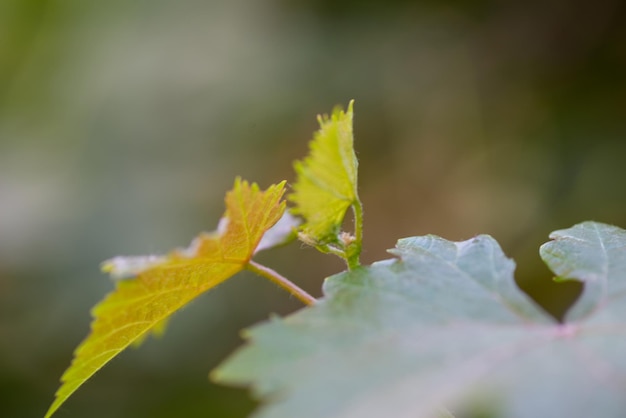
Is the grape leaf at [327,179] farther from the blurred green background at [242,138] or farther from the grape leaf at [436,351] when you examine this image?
the blurred green background at [242,138]

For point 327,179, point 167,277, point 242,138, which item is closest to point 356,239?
point 327,179

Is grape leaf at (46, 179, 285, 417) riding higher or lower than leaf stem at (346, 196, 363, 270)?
lower

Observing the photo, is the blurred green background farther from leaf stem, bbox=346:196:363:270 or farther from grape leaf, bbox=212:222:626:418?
Answer: grape leaf, bbox=212:222:626:418

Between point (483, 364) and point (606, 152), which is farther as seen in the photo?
point (606, 152)

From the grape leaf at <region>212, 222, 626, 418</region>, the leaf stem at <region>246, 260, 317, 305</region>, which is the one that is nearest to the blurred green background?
the leaf stem at <region>246, 260, 317, 305</region>

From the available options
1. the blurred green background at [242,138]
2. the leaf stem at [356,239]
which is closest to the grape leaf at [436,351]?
the leaf stem at [356,239]

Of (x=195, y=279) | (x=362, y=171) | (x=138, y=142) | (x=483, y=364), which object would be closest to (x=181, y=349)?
(x=138, y=142)

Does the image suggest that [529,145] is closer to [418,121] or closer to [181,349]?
[418,121]
